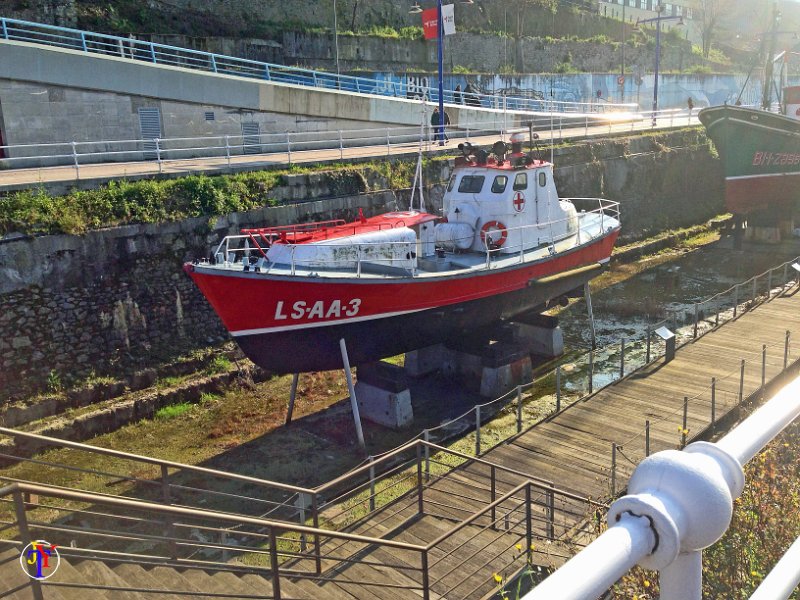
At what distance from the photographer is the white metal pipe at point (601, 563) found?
141 cm

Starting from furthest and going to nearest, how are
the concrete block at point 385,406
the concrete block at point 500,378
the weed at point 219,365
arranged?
1. the weed at point 219,365
2. the concrete block at point 500,378
3. the concrete block at point 385,406

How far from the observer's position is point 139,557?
532cm

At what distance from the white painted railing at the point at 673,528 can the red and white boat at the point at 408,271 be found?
1053 centimetres

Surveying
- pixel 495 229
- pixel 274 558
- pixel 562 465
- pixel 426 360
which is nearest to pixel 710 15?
pixel 495 229

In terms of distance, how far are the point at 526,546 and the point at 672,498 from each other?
6950mm

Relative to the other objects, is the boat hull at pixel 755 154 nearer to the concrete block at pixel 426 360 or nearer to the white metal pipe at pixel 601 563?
the concrete block at pixel 426 360

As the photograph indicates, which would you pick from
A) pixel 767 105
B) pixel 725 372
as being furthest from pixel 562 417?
pixel 767 105

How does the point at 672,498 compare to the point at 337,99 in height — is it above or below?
below

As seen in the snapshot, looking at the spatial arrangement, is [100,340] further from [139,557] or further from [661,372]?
[661,372]

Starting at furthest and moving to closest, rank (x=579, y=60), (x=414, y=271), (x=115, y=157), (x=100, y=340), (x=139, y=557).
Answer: (x=579, y=60) < (x=115, y=157) < (x=100, y=340) < (x=414, y=271) < (x=139, y=557)

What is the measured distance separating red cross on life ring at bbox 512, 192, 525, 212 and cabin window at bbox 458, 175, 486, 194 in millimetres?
820

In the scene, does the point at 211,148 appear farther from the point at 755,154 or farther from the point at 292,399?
the point at 755,154

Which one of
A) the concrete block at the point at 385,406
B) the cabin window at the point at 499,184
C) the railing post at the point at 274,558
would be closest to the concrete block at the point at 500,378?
the concrete block at the point at 385,406

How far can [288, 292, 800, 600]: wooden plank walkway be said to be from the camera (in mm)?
7930
